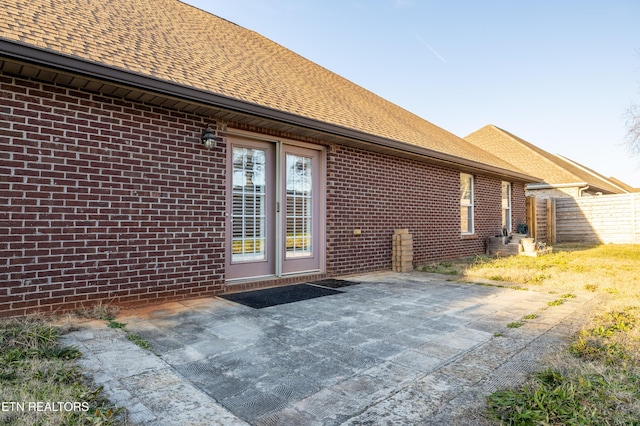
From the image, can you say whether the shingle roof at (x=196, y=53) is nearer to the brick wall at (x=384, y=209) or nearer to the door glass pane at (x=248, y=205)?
the brick wall at (x=384, y=209)

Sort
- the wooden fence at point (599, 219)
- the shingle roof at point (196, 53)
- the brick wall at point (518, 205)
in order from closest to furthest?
1. the shingle roof at point (196, 53)
2. the brick wall at point (518, 205)
3. the wooden fence at point (599, 219)

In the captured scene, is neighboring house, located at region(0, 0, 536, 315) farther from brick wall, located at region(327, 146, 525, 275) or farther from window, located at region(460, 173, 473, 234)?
window, located at region(460, 173, 473, 234)

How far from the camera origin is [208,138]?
187 inches

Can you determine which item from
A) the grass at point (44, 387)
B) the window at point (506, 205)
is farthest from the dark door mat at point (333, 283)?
the window at point (506, 205)

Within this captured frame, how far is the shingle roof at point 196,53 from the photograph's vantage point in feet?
13.2

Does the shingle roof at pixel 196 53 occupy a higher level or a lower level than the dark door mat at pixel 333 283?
higher

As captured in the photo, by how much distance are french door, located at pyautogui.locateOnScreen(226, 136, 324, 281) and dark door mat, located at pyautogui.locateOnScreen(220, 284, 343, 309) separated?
0.45 m

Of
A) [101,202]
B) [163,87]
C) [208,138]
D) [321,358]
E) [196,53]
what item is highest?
[196,53]

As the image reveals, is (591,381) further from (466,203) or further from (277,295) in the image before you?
(466,203)

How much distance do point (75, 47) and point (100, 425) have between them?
154 inches

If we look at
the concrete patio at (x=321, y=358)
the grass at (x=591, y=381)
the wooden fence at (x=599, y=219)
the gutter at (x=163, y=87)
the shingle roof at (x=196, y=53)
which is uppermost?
the shingle roof at (x=196, y=53)

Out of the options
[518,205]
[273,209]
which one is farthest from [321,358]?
[518,205]

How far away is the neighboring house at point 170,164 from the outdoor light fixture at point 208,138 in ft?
0.09

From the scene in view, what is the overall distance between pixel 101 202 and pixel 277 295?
244cm
